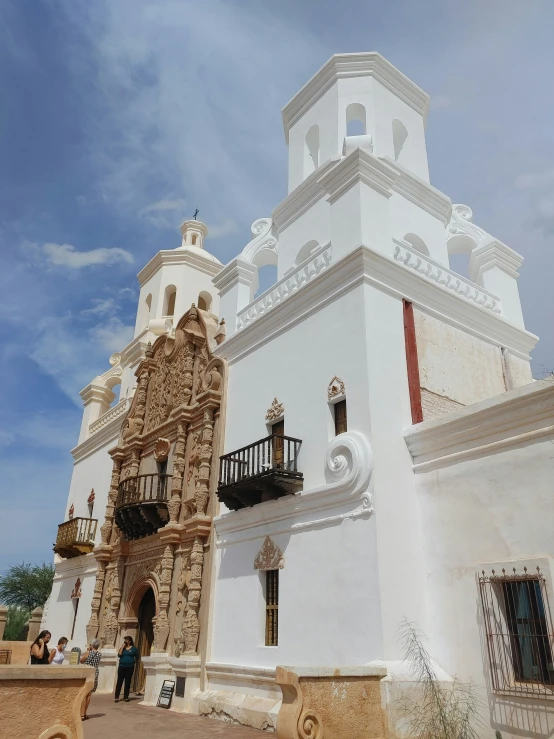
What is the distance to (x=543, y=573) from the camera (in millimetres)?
7277

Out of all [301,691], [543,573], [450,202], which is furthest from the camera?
[450,202]

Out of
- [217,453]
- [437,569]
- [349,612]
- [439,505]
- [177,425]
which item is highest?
[177,425]

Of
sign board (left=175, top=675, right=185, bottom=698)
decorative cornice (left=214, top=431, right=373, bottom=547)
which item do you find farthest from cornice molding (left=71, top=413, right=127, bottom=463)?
decorative cornice (left=214, top=431, right=373, bottom=547)

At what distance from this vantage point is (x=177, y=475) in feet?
45.4

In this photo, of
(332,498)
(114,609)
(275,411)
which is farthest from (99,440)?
Result: (332,498)

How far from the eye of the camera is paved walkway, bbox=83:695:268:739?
8703mm

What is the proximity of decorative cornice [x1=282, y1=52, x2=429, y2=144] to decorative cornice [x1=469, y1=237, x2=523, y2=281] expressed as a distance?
465 centimetres

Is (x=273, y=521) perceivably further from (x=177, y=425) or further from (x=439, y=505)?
(x=177, y=425)

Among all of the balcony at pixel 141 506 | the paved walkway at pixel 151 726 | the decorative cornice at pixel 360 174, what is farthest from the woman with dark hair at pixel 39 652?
the decorative cornice at pixel 360 174

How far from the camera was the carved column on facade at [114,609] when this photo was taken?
14399 mm

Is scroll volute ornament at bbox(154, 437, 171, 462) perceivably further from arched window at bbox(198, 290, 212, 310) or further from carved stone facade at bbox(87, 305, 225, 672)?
arched window at bbox(198, 290, 212, 310)

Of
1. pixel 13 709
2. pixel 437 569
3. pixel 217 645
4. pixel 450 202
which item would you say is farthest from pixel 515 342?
pixel 13 709

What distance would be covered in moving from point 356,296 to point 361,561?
14.0 ft

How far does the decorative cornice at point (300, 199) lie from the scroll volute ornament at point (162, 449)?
6.03 m
